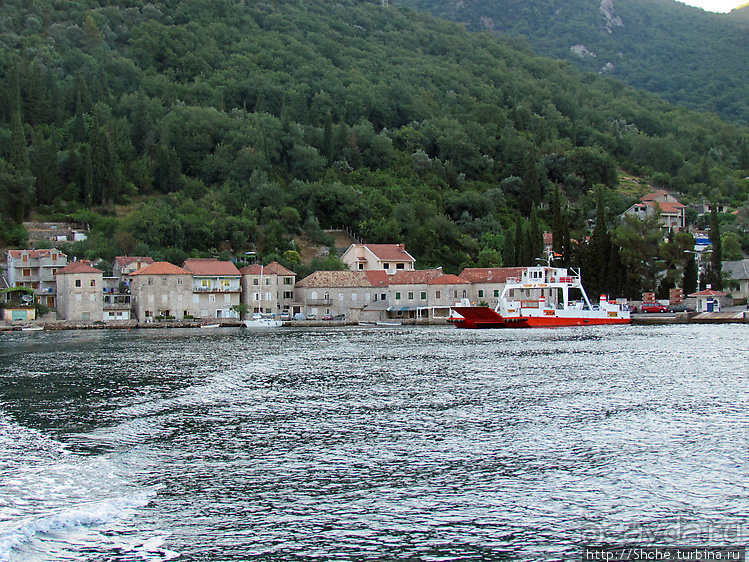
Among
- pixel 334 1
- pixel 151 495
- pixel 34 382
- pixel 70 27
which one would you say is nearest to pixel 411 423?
pixel 151 495

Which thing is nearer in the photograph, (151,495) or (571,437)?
(151,495)

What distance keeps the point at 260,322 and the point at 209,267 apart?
7.92 m

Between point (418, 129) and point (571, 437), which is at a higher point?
point (418, 129)

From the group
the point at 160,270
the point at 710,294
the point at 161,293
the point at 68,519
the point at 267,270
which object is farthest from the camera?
the point at 267,270

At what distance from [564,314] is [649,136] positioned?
313 ft

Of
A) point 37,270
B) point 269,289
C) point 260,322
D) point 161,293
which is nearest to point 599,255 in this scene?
point 269,289

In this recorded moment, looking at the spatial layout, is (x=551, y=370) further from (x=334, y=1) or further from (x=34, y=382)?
(x=334, y=1)

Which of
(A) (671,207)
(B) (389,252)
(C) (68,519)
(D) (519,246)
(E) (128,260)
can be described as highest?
(A) (671,207)

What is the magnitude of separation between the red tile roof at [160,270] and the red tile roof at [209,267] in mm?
1550

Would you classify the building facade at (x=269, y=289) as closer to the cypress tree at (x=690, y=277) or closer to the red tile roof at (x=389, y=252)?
the red tile roof at (x=389, y=252)

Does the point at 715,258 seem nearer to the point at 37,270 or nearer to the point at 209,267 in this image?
the point at 209,267

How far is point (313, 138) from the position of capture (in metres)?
111

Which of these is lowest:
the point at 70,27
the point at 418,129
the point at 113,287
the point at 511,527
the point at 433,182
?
the point at 511,527

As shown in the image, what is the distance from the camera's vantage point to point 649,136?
493 feet
